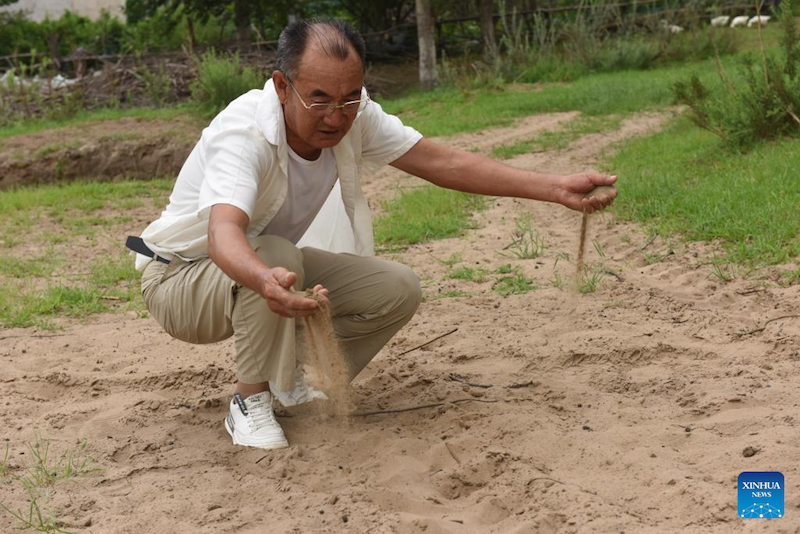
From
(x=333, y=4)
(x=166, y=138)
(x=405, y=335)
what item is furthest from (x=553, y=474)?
(x=333, y=4)

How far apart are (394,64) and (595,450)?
1361 centimetres

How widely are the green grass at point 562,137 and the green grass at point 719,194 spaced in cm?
Result: 114

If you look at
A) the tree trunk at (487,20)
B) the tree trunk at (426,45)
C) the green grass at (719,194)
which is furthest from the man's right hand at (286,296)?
the tree trunk at (487,20)

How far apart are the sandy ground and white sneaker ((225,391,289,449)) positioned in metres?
0.06

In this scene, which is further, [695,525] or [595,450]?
[595,450]

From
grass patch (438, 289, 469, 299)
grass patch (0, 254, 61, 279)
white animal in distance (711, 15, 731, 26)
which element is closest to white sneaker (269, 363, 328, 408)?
grass patch (438, 289, 469, 299)

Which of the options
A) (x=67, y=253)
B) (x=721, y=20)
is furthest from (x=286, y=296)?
(x=721, y=20)

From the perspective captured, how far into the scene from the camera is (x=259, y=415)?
3.27 m

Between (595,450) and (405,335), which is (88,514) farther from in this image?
(405,335)

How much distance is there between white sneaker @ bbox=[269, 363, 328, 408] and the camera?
3645mm

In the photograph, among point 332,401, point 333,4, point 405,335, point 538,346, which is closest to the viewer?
point 332,401

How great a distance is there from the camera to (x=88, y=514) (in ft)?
9.11

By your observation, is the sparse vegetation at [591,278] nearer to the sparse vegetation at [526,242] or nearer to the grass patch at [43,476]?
the sparse vegetation at [526,242]

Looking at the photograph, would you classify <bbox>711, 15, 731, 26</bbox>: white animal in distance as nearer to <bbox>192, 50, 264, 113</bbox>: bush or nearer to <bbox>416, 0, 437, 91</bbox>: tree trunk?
<bbox>416, 0, 437, 91</bbox>: tree trunk
